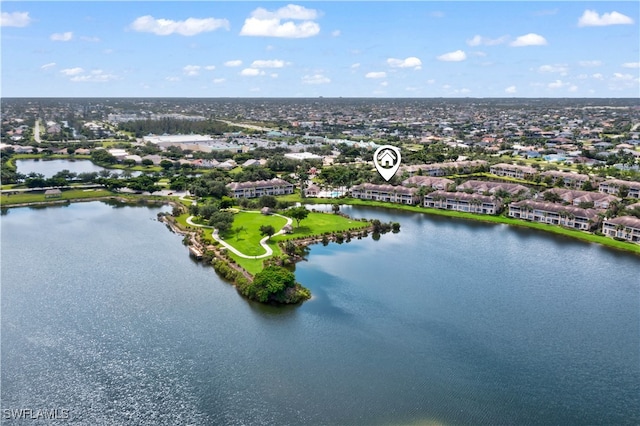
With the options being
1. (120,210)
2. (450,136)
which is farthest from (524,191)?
(450,136)

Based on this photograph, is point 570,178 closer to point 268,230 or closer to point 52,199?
point 268,230

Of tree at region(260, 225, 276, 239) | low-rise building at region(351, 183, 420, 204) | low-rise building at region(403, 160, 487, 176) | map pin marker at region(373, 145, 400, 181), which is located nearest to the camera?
tree at region(260, 225, 276, 239)

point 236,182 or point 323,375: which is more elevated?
point 236,182

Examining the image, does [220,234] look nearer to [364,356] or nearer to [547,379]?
[364,356]

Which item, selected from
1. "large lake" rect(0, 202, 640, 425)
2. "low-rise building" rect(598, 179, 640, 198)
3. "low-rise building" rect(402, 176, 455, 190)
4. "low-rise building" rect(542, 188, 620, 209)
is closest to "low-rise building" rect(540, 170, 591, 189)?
"low-rise building" rect(598, 179, 640, 198)

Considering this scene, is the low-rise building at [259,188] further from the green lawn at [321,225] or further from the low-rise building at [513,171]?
the low-rise building at [513,171]

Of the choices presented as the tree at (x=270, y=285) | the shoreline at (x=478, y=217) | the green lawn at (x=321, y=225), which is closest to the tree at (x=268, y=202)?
the green lawn at (x=321, y=225)

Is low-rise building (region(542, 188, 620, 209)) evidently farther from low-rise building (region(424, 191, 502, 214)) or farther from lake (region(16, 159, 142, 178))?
lake (region(16, 159, 142, 178))
